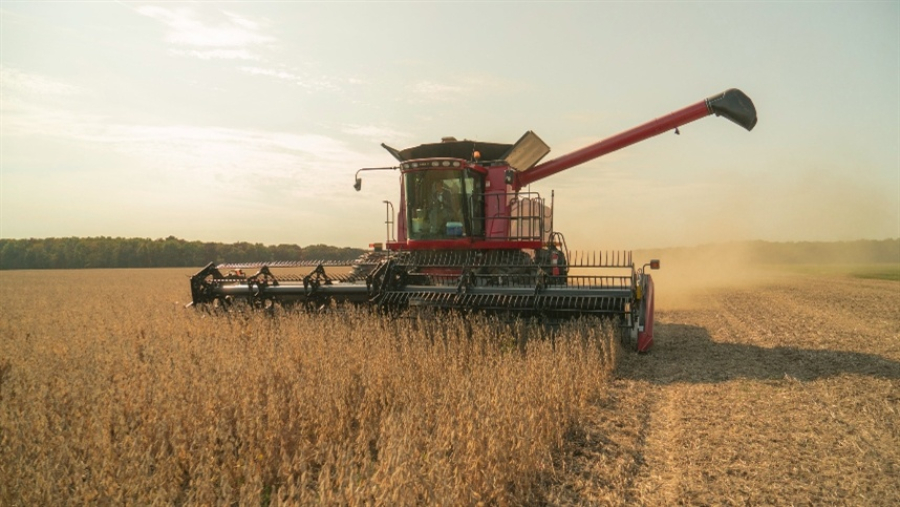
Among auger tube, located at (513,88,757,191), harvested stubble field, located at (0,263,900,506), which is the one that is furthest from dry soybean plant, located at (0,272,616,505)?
auger tube, located at (513,88,757,191)

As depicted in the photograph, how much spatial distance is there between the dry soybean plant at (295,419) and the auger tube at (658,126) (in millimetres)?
4385

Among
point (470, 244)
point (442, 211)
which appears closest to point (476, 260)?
point (470, 244)

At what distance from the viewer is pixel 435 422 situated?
3939mm

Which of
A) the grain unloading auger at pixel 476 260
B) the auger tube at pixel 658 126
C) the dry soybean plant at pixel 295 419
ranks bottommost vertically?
the dry soybean plant at pixel 295 419

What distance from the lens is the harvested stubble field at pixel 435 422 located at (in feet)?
10.1

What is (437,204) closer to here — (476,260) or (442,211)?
(442,211)

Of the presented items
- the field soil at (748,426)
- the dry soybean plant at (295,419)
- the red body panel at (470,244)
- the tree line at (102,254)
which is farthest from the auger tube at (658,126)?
the tree line at (102,254)

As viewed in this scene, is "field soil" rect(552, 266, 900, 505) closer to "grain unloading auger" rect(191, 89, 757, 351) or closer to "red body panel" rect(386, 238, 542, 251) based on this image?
"grain unloading auger" rect(191, 89, 757, 351)

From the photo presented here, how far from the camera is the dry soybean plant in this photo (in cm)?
288

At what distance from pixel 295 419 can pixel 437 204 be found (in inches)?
236

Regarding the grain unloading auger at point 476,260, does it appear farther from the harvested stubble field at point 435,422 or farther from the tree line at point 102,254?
the tree line at point 102,254

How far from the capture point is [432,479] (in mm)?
2820

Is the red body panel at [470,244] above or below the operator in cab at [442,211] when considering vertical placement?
below

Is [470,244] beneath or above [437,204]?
beneath
